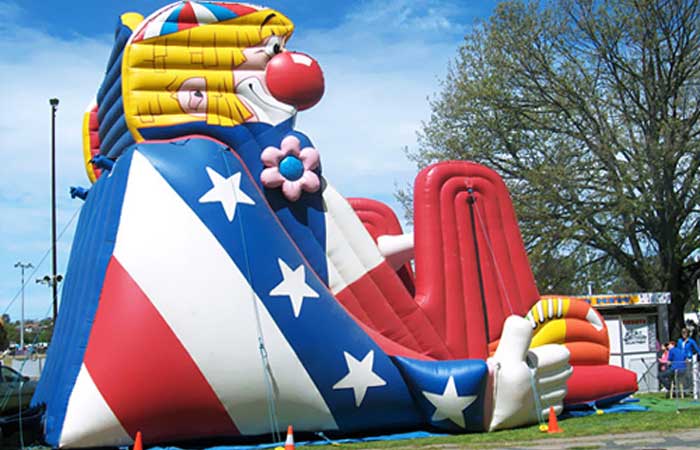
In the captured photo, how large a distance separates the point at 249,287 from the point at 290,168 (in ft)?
5.30

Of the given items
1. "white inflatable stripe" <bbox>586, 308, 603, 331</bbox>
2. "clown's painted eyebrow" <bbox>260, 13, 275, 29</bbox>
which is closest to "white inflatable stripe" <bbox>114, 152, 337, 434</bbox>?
"clown's painted eyebrow" <bbox>260, 13, 275, 29</bbox>

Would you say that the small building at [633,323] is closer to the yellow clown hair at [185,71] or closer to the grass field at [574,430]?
the grass field at [574,430]

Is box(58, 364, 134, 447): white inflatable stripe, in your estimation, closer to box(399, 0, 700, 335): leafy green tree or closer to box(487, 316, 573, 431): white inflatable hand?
box(487, 316, 573, 431): white inflatable hand

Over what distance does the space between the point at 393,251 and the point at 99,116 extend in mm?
4340

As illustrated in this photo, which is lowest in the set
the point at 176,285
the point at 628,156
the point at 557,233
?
the point at 176,285

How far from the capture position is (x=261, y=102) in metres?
9.27

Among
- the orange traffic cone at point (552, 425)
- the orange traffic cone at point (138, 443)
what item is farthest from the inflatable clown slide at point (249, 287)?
the orange traffic cone at point (552, 425)

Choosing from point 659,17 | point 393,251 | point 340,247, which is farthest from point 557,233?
point 340,247

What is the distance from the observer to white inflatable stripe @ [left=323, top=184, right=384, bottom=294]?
931 cm

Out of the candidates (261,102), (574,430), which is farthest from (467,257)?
(261,102)

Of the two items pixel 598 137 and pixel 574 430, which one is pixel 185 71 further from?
pixel 598 137

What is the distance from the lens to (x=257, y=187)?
8.86m

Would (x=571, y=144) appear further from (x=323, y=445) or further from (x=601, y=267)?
(x=323, y=445)

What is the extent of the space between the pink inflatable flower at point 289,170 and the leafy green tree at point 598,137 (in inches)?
434
